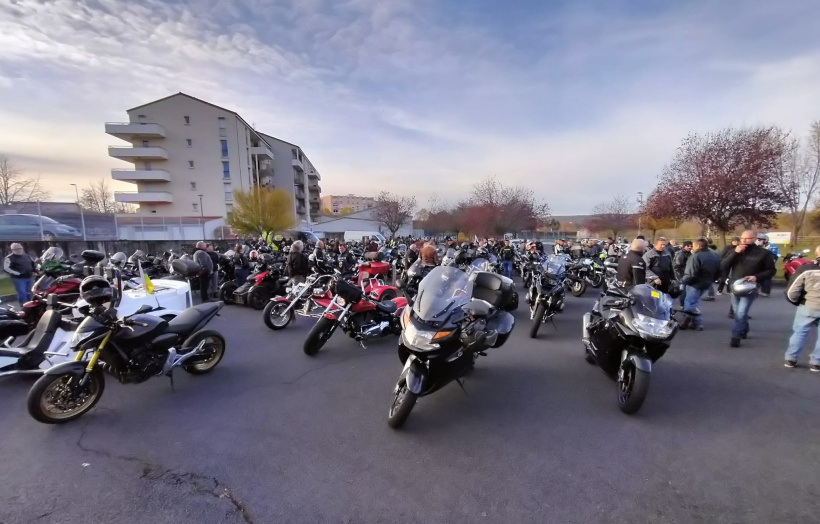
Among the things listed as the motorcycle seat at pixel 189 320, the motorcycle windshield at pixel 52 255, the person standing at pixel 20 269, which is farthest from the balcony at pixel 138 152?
the motorcycle seat at pixel 189 320

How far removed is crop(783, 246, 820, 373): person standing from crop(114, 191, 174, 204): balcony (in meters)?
52.2

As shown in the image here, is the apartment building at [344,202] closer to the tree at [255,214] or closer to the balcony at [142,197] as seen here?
the balcony at [142,197]

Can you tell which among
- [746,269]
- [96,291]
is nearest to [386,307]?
[96,291]

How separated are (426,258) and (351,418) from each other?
5246 mm

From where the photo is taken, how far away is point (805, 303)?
4352 mm

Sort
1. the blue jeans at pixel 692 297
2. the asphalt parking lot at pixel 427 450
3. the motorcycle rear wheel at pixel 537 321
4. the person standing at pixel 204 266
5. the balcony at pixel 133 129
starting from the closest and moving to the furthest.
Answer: the asphalt parking lot at pixel 427 450 → the motorcycle rear wheel at pixel 537 321 → the blue jeans at pixel 692 297 → the person standing at pixel 204 266 → the balcony at pixel 133 129

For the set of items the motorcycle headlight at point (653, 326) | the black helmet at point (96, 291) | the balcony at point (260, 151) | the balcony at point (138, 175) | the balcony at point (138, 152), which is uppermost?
the balcony at point (260, 151)

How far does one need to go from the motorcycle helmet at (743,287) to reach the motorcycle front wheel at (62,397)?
26.2 ft

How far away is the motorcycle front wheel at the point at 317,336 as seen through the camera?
5199 millimetres

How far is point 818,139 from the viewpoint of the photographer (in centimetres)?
2222

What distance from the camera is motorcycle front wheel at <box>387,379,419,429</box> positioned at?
3068mm

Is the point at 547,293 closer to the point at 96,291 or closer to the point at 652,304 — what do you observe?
the point at 652,304

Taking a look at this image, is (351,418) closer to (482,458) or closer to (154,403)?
(482,458)

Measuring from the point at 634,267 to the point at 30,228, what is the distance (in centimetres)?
1844
